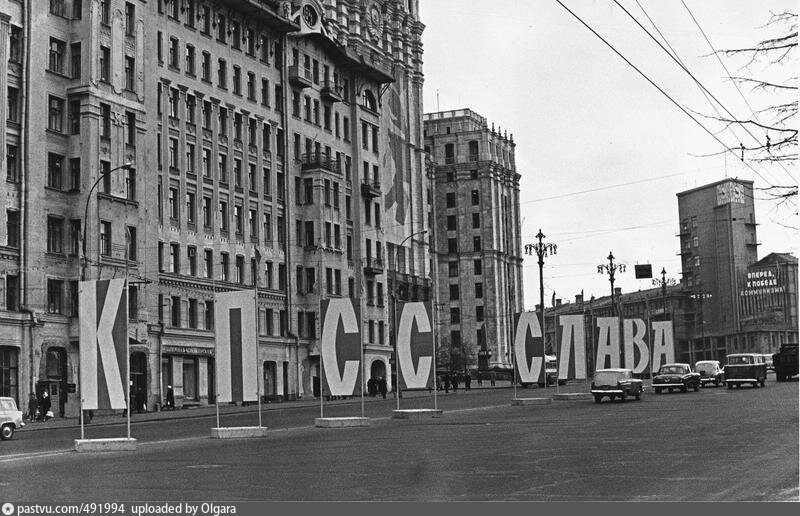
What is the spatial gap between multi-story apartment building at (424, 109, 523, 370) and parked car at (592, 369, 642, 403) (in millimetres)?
91997

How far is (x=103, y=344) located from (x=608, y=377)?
3246 cm

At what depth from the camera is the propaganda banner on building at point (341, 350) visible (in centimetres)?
3653

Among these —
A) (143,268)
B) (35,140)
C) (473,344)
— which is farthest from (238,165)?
(473,344)

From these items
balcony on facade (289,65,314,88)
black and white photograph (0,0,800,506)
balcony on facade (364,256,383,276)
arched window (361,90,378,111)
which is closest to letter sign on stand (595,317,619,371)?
black and white photograph (0,0,800,506)

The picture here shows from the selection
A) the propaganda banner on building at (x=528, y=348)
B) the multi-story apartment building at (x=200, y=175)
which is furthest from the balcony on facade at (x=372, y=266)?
the propaganda banner on building at (x=528, y=348)

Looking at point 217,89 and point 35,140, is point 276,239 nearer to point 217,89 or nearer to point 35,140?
point 217,89

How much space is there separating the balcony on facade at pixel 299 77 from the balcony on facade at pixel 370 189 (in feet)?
Answer: 34.8

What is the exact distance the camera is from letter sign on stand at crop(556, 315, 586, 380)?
173 feet

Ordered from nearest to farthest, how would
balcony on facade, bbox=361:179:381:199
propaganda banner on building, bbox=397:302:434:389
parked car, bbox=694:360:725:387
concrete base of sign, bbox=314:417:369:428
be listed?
concrete base of sign, bbox=314:417:369:428
propaganda banner on building, bbox=397:302:434:389
parked car, bbox=694:360:725:387
balcony on facade, bbox=361:179:381:199

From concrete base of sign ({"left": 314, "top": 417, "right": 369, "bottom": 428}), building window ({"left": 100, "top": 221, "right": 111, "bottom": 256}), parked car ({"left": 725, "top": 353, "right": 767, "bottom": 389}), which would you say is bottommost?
concrete base of sign ({"left": 314, "top": 417, "right": 369, "bottom": 428})

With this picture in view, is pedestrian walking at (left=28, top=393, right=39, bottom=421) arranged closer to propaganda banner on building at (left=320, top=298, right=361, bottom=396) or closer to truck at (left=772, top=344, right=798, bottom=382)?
propaganda banner on building at (left=320, top=298, right=361, bottom=396)

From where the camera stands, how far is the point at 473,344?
150 meters

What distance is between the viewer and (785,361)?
74.3 meters

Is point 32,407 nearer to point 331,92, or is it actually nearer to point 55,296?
point 55,296
